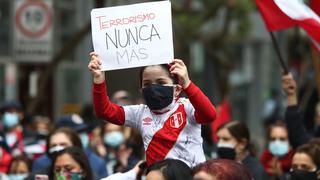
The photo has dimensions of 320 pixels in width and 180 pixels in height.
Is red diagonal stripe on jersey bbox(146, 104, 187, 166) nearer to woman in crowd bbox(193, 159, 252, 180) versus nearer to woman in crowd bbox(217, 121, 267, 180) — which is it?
woman in crowd bbox(193, 159, 252, 180)

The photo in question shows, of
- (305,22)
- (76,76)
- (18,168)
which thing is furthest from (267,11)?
(76,76)

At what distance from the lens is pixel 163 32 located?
5320mm

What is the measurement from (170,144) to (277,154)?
3.73 m

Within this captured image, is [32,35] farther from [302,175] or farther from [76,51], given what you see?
[76,51]

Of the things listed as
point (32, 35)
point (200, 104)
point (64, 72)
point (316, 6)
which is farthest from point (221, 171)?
point (64, 72)

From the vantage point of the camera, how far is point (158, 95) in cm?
518

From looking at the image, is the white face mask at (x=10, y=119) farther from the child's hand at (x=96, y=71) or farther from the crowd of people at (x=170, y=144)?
the child's hand at (x=96, y=71)

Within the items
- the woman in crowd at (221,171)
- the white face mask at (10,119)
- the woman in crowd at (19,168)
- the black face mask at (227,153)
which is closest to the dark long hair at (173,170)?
the woman in crowd at (221,171)

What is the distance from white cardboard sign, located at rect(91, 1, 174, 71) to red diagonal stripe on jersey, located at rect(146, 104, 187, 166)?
1.12 ft

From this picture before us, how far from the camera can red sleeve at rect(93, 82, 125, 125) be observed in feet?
17.4

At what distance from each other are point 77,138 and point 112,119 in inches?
86.3

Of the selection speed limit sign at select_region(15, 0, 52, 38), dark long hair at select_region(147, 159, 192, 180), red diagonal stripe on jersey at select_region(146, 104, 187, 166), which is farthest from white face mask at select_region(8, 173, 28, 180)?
dark long hair at select_region(147, 159, 192, 180)

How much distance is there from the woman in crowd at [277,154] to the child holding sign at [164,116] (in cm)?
327

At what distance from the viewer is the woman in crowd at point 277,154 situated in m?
8.66
